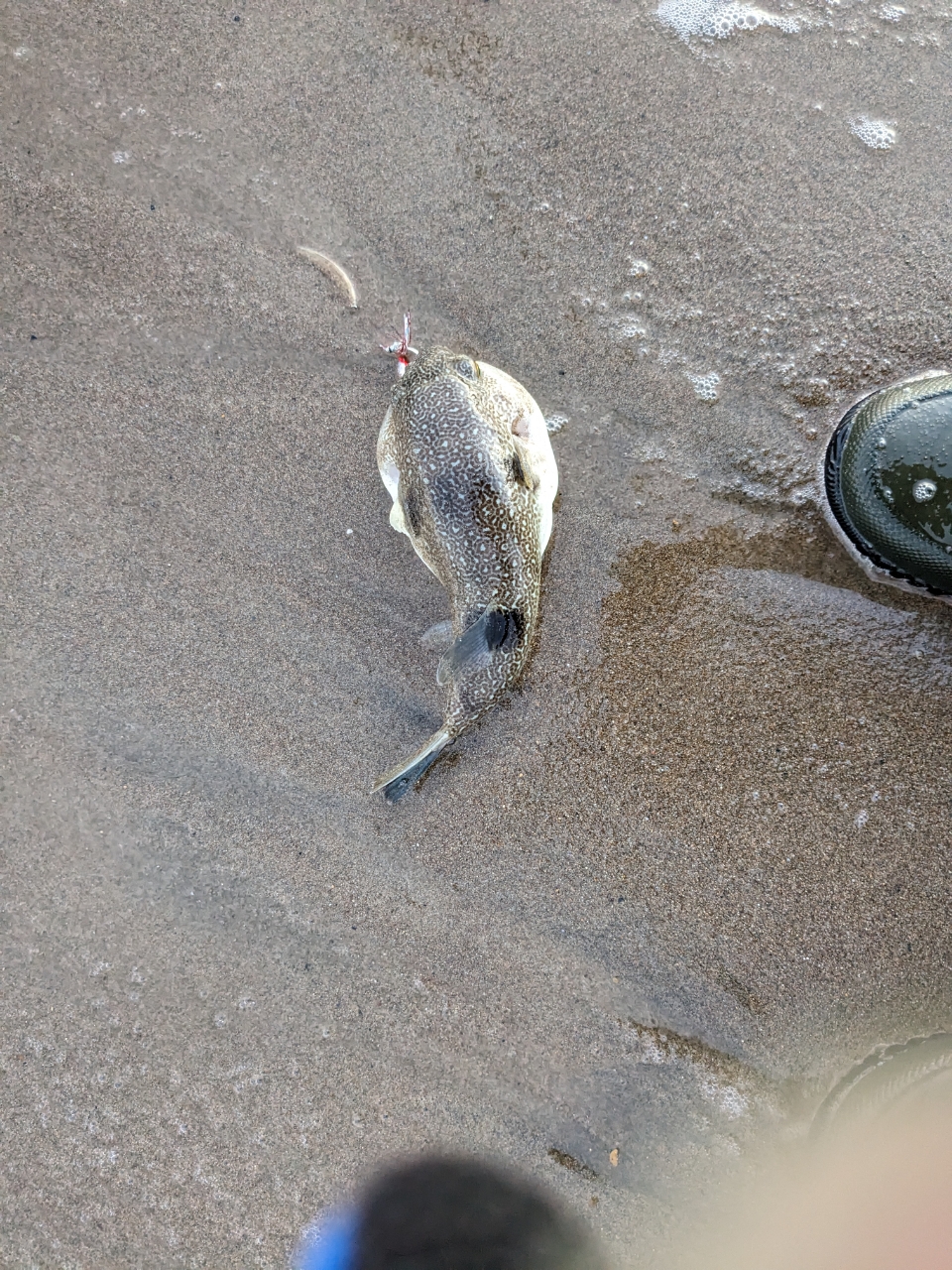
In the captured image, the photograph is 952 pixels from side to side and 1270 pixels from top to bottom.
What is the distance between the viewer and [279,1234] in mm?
3182

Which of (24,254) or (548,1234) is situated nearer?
(548,1234)

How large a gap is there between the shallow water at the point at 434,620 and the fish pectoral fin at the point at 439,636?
0.42 feet

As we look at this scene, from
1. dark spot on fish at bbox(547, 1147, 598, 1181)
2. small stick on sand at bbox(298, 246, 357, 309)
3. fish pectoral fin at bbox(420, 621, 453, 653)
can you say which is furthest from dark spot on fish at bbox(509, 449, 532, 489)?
dark spot on fish at bbox(547, 1147, 598, 1181)

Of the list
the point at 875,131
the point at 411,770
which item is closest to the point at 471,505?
the point at 411,770

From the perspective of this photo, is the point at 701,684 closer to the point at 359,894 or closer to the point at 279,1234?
the point at 359,894

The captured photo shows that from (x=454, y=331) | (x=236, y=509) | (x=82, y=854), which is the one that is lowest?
(x=82, y=854)

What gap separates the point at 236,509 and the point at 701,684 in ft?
8.17

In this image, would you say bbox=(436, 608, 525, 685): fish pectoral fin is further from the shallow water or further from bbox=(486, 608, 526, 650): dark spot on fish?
the shallow water

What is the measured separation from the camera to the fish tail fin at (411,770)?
3.19 meters

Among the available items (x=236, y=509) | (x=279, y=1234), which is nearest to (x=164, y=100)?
(x=236, y=509)

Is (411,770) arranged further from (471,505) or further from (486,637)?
(471,505)

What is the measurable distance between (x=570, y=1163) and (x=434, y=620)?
265 centimetres

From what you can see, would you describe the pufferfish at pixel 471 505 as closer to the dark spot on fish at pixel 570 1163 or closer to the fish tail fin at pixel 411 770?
the fish tail fin at pixel 411 770

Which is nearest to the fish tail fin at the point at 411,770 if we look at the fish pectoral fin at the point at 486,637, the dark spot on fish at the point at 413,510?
the fish pectoral fin at the point at 486,637
